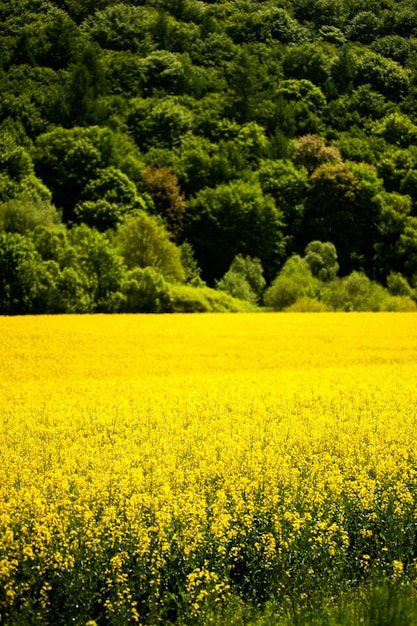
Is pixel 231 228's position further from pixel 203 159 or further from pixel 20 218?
pixel 20 218

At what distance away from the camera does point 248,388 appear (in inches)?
651

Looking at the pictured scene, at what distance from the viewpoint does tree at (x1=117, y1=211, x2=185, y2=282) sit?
46.4 m

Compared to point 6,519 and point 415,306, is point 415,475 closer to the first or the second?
point 6,519

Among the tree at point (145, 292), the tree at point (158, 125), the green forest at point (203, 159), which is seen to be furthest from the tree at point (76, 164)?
the tree at point (145, 292)

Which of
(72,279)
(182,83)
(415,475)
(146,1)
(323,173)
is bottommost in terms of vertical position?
(415,475)

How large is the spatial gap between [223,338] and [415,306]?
23.4m

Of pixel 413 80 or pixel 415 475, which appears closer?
pixel 415 475

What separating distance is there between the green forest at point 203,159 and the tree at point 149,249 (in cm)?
8

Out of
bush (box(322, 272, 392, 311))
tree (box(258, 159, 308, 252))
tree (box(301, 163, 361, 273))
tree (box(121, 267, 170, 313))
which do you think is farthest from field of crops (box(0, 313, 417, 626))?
tree (box(258, 159, 308, 252))

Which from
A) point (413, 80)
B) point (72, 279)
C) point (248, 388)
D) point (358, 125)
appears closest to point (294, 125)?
point (358, 125)

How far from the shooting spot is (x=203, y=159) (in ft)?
246

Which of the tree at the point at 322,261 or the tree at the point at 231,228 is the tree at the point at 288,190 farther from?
the tree at the point at 322,261

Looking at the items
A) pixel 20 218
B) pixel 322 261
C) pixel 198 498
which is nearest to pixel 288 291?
pixel 322 261

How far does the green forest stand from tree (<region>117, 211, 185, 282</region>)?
0.08 m
